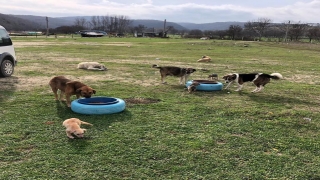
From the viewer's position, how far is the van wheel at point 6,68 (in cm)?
1087

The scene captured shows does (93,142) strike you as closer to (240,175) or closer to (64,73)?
(240,175)

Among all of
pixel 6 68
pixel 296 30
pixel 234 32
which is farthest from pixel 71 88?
pixel 296 30

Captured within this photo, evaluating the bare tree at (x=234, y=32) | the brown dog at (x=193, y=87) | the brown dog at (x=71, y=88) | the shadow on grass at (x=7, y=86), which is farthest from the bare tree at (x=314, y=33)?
the brown dog at (x=71, y=88)

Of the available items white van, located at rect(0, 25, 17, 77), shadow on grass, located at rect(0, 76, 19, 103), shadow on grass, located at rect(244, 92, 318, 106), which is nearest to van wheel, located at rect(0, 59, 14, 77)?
white van, located at rect(0, 25, 17, 77)

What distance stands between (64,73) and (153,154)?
9176 mm

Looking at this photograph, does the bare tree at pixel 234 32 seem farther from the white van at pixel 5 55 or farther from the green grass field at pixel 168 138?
the green grass field at pixel 168 138

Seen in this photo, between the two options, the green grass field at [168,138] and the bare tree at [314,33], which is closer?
the green grass field at [168,138]

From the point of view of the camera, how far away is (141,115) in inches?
259

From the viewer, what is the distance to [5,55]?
10.9 m

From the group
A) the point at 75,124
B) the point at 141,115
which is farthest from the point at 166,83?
the point at 75,124

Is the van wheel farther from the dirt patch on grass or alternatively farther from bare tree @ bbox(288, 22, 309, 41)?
bare tree @ bbox(288, 22, 309, 41)

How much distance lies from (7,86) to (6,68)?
1925 mm

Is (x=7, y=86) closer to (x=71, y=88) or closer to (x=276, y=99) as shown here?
(x=71, y=88)

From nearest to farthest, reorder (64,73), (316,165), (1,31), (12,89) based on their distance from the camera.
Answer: (316,165)
(12,89)
(1,31)
(64,73)
